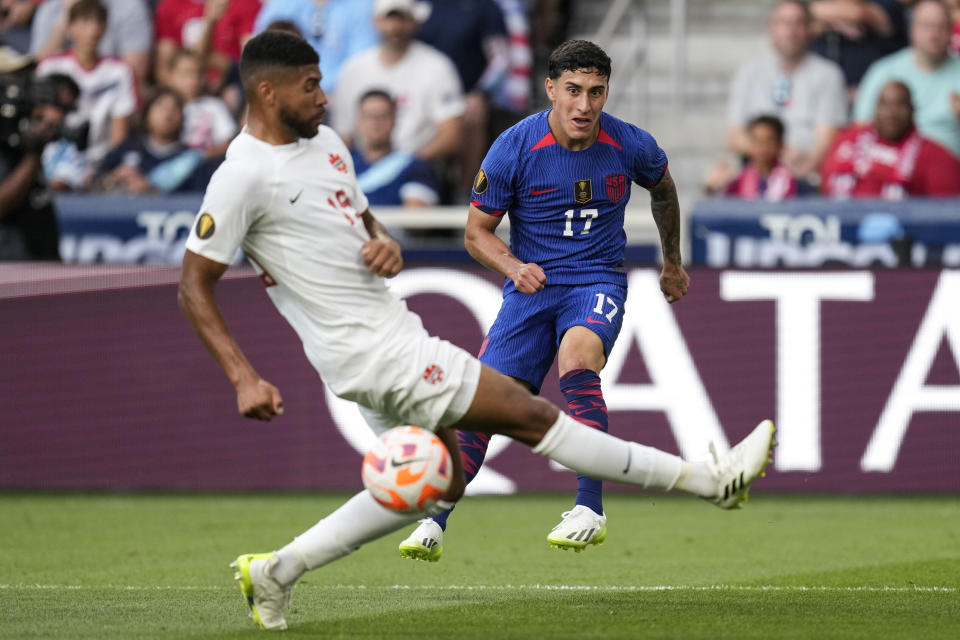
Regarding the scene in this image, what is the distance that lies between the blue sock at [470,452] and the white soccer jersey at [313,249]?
146 cm

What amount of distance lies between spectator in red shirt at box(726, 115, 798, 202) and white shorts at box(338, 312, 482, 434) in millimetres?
7243

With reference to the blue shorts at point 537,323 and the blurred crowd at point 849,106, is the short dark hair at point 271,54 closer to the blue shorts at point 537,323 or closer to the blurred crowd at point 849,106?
the blue shorts at point 537,323

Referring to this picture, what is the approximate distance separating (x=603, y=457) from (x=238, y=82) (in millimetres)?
8999

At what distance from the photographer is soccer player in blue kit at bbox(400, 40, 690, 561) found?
6.77 metres

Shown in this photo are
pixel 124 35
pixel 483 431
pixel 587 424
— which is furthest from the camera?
pixel 124 35

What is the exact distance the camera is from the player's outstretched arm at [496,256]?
6.51 meters

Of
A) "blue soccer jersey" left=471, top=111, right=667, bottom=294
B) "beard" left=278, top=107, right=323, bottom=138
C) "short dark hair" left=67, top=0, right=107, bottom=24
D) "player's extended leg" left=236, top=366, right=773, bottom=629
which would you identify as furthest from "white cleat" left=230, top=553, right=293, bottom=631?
"short dark hair" left=67, top=0, right=107, bottom=24

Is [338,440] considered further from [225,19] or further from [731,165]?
[225,19]

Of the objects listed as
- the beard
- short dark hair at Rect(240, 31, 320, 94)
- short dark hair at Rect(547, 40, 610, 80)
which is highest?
short dark hair at Rect(240, 31, 320, 94)

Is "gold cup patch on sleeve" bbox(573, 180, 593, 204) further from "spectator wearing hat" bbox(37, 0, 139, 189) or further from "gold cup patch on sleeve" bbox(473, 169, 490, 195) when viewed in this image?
"spectator wearing hat" bbox(37, 0, 139, 189)

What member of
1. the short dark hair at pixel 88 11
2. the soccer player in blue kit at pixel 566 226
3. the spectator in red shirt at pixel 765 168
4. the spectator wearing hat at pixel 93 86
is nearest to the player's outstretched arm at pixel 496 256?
the soccer player in blue kit at pixel 566 226

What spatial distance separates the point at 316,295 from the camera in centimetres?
540

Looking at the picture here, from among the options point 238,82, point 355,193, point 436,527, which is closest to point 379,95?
point 238,82

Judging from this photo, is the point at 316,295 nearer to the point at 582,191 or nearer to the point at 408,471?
the point at 408,471
